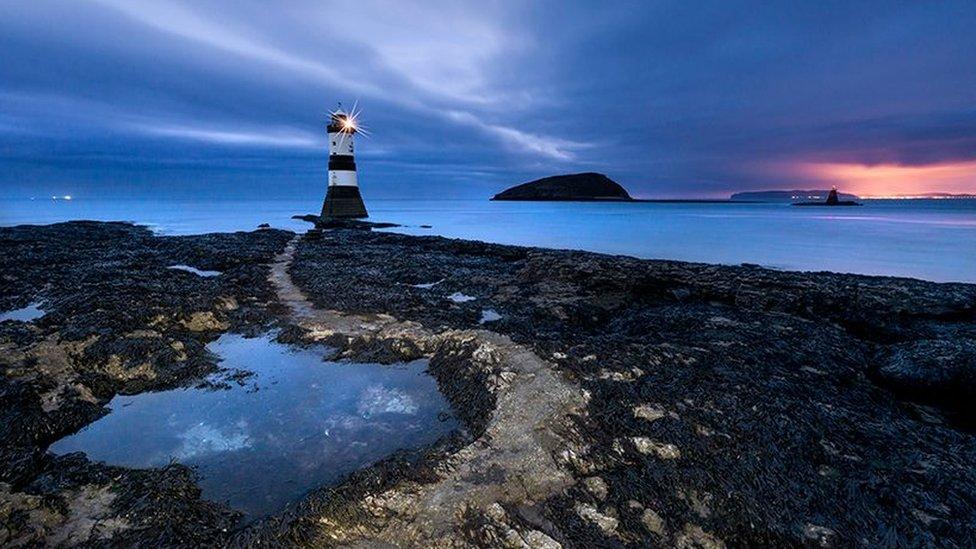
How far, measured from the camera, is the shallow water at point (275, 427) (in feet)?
14.7

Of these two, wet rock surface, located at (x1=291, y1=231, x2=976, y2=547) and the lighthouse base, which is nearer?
wet rock surface, located at (x1=291, y1=231, x2=976, y2=547)

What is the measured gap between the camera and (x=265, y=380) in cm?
677

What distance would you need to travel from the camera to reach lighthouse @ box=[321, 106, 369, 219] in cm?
3984

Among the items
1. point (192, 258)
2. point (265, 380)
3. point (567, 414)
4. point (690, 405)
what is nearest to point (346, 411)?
point (265, 380)

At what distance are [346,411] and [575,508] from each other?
11.0 ft

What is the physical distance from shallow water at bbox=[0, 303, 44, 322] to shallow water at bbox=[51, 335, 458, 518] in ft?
18.7

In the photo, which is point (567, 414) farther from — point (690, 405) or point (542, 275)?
point (542, 275)

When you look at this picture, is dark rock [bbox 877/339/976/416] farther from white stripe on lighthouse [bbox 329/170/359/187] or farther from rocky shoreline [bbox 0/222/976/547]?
white stripe on lighthouse [bbox 329/170/359/187]

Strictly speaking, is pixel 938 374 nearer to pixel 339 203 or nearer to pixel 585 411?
pixel 585 411

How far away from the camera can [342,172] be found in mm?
41250

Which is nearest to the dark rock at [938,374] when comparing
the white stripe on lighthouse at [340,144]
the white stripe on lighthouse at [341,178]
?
the white stripe on lighthouse at [340,144]

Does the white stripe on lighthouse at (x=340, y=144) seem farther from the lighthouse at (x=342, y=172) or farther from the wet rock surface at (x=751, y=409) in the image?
the wet rock surface at (x=751, y=409)

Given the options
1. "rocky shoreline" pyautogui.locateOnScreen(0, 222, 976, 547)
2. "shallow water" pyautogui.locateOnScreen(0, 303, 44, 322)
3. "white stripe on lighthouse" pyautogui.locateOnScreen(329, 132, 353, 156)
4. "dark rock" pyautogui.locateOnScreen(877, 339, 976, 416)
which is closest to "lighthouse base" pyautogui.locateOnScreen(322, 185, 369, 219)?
"white stripe on lighthouse" pyautogui.locateOnScreen(329, 132, 353, 156)

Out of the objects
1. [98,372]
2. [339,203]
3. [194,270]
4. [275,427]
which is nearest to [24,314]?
[98,372]
